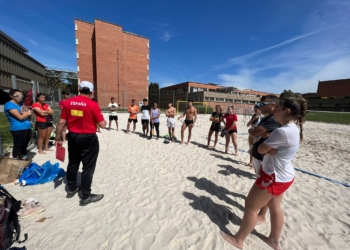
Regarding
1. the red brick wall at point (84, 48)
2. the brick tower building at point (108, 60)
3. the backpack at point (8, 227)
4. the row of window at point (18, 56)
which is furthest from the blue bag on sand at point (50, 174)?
the row of window at point (18, 56)

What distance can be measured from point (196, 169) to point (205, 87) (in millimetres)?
45947

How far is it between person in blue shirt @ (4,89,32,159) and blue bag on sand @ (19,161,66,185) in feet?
2.01

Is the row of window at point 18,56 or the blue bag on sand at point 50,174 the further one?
the row of window at point 18,56

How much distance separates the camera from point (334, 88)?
57156 mm

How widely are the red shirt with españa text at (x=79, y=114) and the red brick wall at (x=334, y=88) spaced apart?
79.0 meters

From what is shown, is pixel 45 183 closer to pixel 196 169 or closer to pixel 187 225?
pixel 187 225

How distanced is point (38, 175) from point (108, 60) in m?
32.2

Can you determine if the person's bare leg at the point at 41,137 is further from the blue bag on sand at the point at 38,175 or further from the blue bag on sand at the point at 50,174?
the blue bag on sand at the point at 50,174

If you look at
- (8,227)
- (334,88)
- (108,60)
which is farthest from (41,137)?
(334,88)

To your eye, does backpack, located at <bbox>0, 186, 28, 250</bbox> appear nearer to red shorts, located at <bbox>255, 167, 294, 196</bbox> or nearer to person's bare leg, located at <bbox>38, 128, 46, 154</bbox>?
red shorts, located at <bbox>255, 167, 294, 196</bbox>

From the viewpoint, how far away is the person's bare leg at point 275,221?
6.16ft

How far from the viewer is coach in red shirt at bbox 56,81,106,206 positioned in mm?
2508

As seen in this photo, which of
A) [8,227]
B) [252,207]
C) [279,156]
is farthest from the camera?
[8,227]

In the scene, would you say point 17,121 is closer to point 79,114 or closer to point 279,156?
point 79,114
